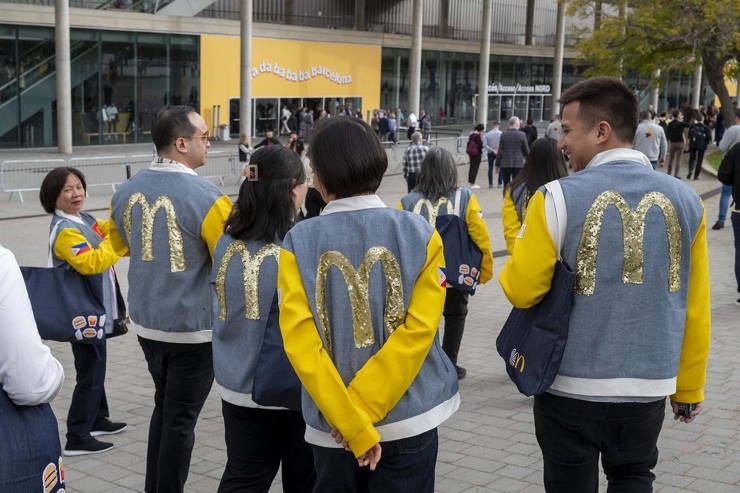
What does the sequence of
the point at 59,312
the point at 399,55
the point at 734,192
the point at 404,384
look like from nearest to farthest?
the point at 404,384, the point at 59,312, the point at 734,192, the point at 399,55

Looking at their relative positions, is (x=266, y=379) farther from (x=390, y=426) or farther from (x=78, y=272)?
(x=78, y=272)

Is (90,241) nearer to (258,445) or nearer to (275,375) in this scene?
(258,445)

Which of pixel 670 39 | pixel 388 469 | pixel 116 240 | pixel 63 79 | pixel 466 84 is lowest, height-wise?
pixel 388 469

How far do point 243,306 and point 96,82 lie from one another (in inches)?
1239

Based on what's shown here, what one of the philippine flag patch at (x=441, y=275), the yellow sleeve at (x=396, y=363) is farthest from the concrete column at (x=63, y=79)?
the yellow sleeve at (x=396, y=363)

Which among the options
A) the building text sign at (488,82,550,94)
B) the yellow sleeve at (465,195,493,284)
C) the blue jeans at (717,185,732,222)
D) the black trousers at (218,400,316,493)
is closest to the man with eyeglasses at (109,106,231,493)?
the black trousers at (218,400,316,493)

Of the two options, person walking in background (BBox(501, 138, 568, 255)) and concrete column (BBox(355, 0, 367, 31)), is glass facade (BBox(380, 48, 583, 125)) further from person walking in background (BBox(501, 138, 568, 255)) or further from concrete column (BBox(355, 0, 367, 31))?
person walking in background (BBox(501, 138, 568, 255))

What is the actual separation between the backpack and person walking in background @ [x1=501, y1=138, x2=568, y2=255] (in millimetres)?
18460

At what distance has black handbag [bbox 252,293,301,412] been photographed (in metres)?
3.30

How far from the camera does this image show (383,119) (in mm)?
38562

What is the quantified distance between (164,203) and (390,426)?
1850 mm

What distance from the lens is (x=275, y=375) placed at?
3303mm

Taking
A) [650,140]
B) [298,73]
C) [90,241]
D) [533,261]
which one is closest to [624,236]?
[533,261]

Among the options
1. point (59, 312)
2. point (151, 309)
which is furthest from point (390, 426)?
point (59, 312)
